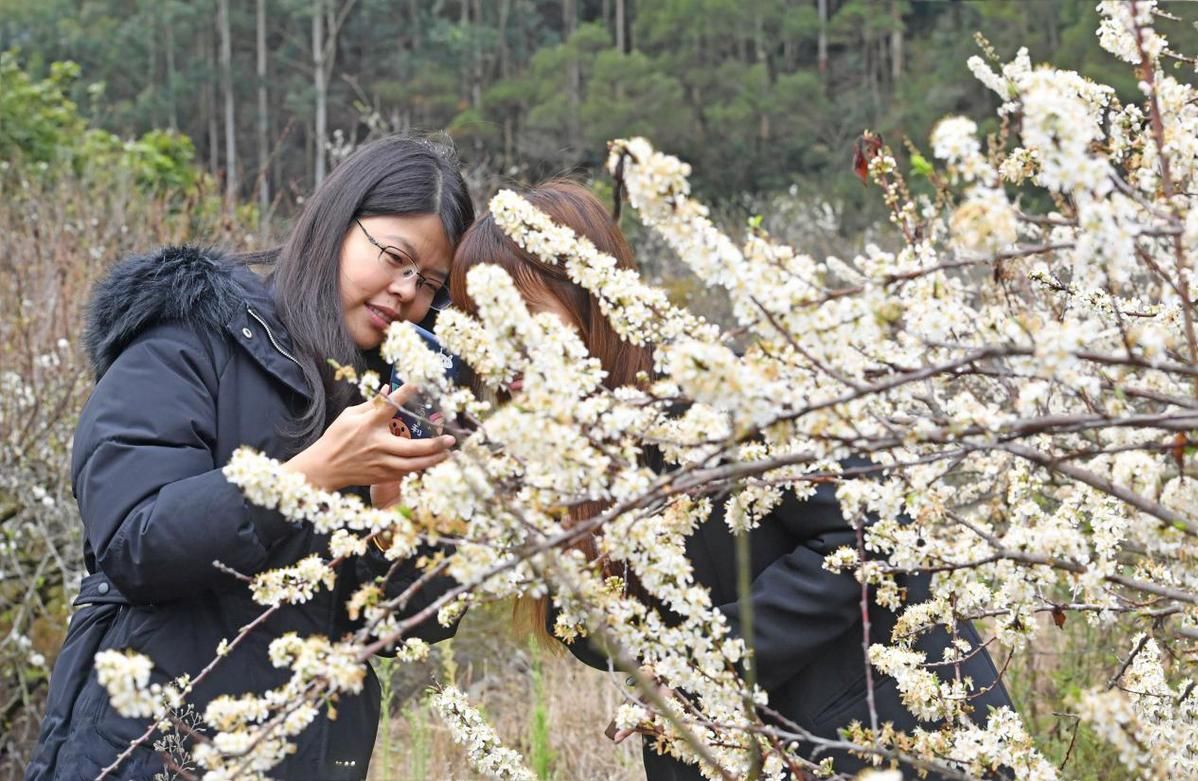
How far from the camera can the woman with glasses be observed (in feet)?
6.47

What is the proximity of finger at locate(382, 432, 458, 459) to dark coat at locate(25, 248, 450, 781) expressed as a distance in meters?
0.23

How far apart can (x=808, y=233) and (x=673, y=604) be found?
14.8m

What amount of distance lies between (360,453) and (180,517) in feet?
0.99

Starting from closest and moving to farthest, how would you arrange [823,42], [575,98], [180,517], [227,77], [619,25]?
[180,517], [575,98], [823,42], [619,25], [227,77]

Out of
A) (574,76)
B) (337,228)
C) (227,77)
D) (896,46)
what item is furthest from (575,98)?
(337,228)

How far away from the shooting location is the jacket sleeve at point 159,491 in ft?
6.36

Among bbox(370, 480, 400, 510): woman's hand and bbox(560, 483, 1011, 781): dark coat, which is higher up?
bbox(370, 480, 400, 510): woman's hand

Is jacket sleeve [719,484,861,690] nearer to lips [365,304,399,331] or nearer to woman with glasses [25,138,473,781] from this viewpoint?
woman with glasses [25,138,473,781]

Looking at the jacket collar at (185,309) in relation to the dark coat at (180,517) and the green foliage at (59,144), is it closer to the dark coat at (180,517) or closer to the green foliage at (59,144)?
the dark coat at (180,517)

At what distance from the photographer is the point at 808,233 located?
1586cm

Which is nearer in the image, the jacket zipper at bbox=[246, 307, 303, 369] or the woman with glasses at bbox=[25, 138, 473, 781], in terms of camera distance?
the woman with glasses at bbox=[25, 138, 473, 781]

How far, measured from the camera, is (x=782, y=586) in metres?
2.12

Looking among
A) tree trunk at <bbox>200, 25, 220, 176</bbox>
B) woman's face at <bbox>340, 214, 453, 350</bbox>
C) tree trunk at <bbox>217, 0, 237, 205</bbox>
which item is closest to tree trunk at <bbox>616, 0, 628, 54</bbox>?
tree trunk at <bbox>217, 0, 237, 205</bbox>

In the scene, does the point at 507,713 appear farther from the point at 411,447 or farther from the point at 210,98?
the point at 210,98
